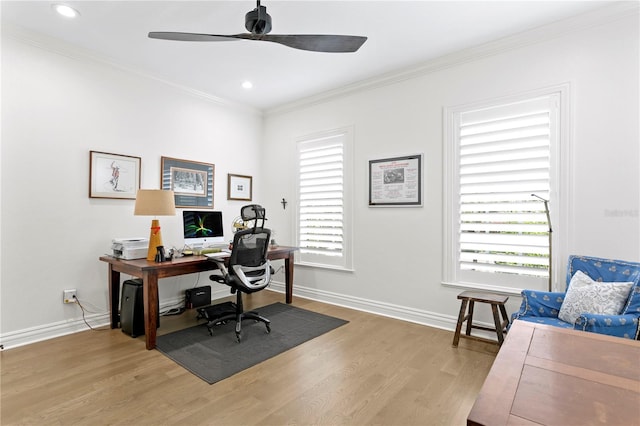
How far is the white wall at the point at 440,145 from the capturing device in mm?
2500

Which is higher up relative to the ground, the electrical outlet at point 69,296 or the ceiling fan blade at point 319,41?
the ceiling fan blade at point 319,41

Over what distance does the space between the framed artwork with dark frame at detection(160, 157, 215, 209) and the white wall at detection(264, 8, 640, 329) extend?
997 mm

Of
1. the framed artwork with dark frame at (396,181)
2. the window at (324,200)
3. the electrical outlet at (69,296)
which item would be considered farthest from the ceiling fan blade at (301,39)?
the electrical outlet at (69,296)

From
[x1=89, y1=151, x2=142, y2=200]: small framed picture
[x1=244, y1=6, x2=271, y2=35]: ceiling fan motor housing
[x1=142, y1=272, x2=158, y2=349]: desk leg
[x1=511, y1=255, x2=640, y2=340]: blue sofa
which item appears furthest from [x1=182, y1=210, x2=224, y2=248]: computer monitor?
[x1=511, y1=255, x2=640, y2=340]: blue sofa

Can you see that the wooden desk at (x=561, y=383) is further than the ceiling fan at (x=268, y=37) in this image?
No

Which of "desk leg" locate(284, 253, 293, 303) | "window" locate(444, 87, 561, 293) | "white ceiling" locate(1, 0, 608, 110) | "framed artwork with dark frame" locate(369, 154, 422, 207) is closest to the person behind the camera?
"white ceiling" locate(1, 0, 608, 110)

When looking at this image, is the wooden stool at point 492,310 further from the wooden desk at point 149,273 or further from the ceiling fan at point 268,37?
the wooden desk at point 149,273

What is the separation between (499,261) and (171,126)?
3974 mm

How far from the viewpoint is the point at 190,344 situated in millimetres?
2875

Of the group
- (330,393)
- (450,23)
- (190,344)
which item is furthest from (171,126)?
(330,393)

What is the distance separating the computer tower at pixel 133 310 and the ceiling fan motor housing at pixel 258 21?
2.50 metres

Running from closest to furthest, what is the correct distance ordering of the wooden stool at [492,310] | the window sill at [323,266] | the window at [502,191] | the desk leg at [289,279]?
the wooden stool at [492,310]
the window at [502,191]
the window sill at [323,266]
the desk leg at [289,279]

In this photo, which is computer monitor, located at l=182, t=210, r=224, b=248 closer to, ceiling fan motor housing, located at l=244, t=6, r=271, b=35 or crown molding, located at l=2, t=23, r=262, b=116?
crown molding, located at l=2, t=23, r=262, b=116

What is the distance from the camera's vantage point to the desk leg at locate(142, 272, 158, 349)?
108 inches
